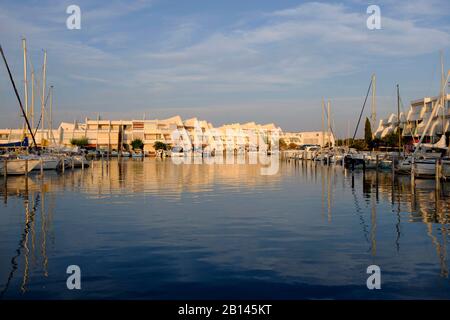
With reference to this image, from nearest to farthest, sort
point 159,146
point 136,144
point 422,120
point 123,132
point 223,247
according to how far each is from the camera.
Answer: point 223,247 → point 422,120 → point 159,146 → point 136,144 → point 123,132

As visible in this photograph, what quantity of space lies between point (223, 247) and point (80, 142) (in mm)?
145787

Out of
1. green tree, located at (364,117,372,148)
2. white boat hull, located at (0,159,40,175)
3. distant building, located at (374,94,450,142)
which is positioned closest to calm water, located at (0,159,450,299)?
white boat hull, located at (0,159,40,175)

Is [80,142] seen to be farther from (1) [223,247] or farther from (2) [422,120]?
(1) [223,247]

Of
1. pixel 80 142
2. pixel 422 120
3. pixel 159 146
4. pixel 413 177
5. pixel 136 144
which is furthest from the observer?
pixel 136 144

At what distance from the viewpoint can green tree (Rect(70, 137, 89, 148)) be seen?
15162 centimetres

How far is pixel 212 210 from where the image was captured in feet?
73.6

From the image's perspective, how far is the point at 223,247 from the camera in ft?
47.2

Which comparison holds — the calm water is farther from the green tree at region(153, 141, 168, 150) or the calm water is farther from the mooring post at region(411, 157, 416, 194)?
the green tree at region(153, 141, 168, 150)

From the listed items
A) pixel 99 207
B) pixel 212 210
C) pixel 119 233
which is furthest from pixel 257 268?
pixel 99 207

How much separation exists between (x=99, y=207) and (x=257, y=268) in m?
13.4

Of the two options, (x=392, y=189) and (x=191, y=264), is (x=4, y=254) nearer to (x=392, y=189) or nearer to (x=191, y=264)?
(x=191, y=264)

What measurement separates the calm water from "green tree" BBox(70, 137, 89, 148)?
12925 cm

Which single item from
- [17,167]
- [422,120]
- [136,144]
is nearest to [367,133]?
[422,120]
